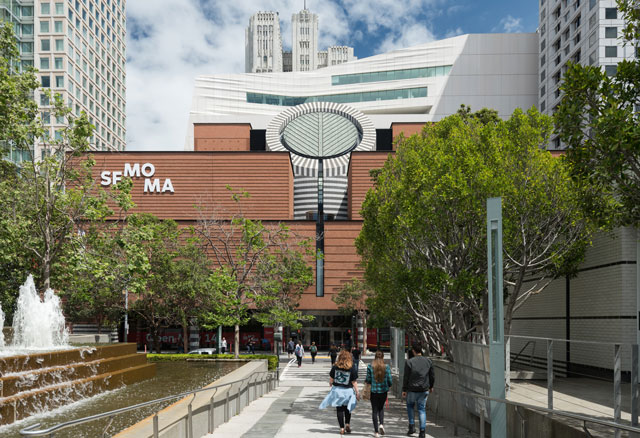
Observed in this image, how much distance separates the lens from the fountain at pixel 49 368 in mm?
13000

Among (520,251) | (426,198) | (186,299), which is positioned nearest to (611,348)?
(426,198)

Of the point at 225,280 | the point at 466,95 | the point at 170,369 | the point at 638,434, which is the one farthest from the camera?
the point at 466,95

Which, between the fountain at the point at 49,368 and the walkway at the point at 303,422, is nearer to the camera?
the walkway at the point at 303,422

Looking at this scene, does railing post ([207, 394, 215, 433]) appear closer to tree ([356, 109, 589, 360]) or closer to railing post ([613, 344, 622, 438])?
railing post ([613, 344, 622, 438])

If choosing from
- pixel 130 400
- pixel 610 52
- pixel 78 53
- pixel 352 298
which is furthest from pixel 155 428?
pixel 78 53

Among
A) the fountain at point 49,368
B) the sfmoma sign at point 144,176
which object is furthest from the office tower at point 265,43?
the fountain at point 49,368

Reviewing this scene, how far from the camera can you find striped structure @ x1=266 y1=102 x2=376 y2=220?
73.8 m

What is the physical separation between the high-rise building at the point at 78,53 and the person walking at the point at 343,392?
2808 inches

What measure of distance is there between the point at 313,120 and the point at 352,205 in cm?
2677

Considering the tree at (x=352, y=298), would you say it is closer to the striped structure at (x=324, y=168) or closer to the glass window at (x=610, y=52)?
the striped structure at (x=324, y=168)

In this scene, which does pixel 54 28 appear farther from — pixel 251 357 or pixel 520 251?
pixel 520 251

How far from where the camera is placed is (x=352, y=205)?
62.3m

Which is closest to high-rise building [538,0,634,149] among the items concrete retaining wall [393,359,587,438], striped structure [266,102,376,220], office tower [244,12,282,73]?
striped structure [266,102,376,220]

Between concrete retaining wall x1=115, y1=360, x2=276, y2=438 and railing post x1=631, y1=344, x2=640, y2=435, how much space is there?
20.0ft
